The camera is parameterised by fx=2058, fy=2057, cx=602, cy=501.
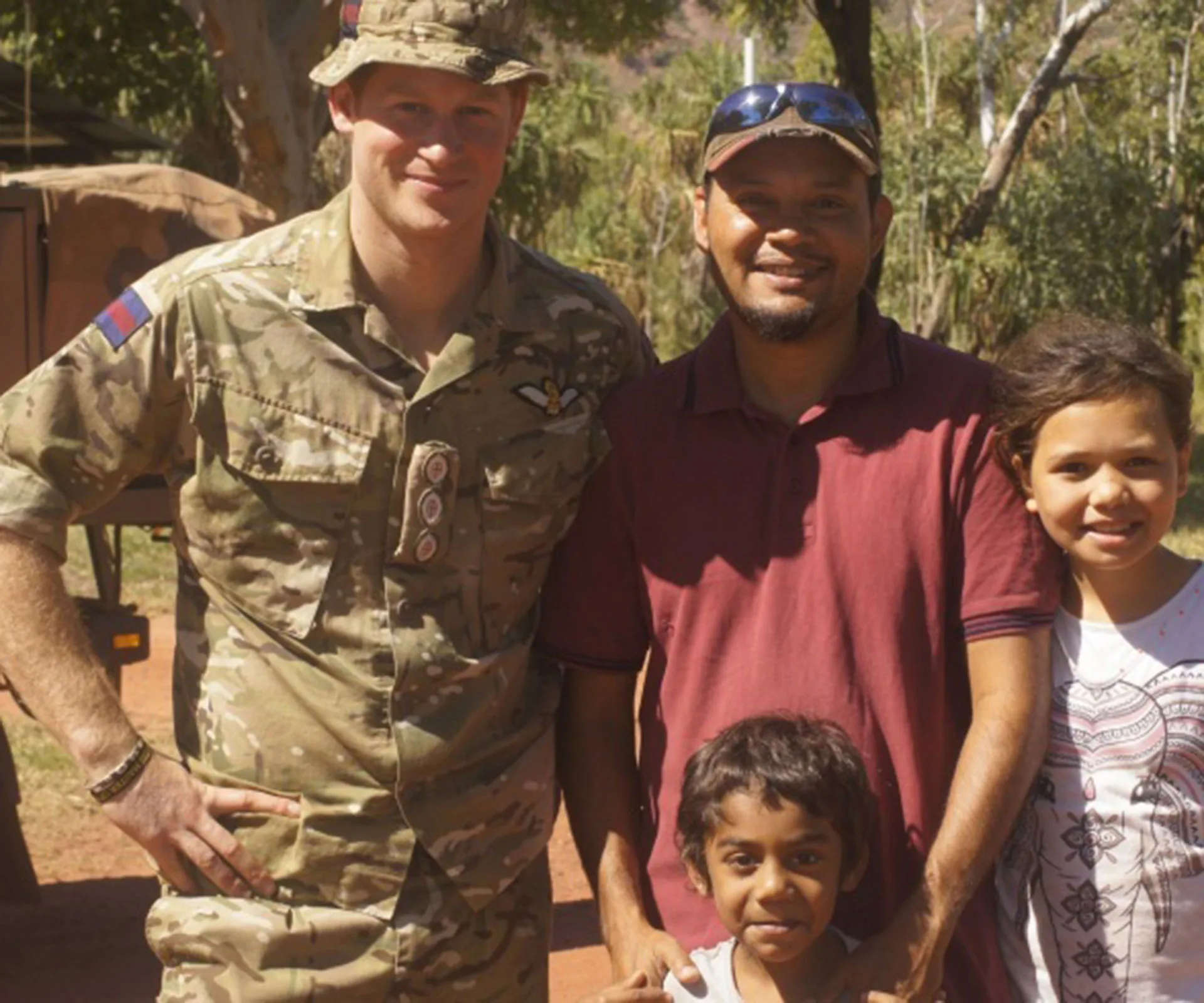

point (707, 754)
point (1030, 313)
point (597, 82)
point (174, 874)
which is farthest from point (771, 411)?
point (597, 82)

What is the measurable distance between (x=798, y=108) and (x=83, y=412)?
1211 mm

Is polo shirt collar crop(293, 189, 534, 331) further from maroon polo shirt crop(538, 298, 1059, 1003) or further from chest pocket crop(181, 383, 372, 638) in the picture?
maroon polo shirt crop(538, 298, 1059, 1003)

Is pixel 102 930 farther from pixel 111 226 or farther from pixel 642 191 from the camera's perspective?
pixel 642 191

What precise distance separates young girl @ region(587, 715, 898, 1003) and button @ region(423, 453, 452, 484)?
653 millimetres

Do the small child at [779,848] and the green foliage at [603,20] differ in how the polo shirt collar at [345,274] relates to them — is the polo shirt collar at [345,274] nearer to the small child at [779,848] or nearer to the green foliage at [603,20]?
the small child at [779,848]

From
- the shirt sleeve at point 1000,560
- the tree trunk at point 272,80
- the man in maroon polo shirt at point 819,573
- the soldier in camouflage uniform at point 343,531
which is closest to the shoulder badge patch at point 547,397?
the soldier in camouflage uniform at point 343,531

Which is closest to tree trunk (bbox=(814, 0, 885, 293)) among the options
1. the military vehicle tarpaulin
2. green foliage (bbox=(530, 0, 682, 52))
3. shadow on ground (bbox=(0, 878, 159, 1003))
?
green foliage (bbox=(530, 0, 682, 52))

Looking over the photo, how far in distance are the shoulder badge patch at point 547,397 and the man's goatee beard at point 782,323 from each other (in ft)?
1.36

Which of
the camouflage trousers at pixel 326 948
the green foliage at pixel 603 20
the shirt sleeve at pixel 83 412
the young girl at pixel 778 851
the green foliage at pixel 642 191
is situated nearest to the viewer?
the young girl at pixel 778 851

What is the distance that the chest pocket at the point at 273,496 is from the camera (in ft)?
10.8

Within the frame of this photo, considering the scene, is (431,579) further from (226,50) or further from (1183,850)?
(226,50)

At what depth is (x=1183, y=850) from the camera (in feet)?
9.88

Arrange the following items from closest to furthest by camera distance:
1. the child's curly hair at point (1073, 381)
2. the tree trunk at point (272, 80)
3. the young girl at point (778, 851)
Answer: the young girl at point (778, 851) < the child's curly hair at point (1073, 381) < the tree trunk at point (272, 80)

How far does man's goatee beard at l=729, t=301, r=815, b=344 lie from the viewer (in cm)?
311
